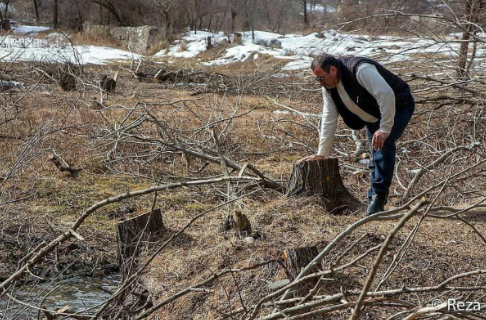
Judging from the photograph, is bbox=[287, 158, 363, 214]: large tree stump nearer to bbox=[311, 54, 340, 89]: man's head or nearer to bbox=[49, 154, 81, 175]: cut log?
bbox=[311, 54, 340, 89]: man's head

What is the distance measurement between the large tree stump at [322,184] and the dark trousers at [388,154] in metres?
0.61

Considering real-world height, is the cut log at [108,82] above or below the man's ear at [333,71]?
below

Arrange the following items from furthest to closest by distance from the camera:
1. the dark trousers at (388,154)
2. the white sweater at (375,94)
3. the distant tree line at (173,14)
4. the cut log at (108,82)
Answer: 1. the distant tree line at (173,14)
2. the cut log at (108,82)
3. the dark trousers at (388,154)
4. the white sweater at (375,94)

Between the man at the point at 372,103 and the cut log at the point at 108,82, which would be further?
the cut log at the point at 108,82

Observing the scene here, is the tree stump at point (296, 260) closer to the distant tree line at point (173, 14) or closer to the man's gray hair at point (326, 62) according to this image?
the man's gray hair at point (326, 62)

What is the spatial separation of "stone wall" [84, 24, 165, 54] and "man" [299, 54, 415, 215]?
24754 mm

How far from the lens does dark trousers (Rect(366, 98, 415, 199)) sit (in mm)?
4668

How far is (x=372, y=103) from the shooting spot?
4.64m

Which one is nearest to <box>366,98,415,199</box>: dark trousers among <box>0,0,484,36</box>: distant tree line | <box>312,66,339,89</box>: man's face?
<box>312,66,339,89</box>: man's face

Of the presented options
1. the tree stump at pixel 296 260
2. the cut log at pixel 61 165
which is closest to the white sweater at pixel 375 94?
the tree stump at pixel 296 260

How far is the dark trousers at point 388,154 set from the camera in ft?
15.3

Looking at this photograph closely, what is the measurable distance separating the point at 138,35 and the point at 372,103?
87.3ft

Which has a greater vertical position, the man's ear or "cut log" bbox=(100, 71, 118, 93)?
the man's ear

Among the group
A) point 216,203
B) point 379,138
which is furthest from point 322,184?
point 216,203
